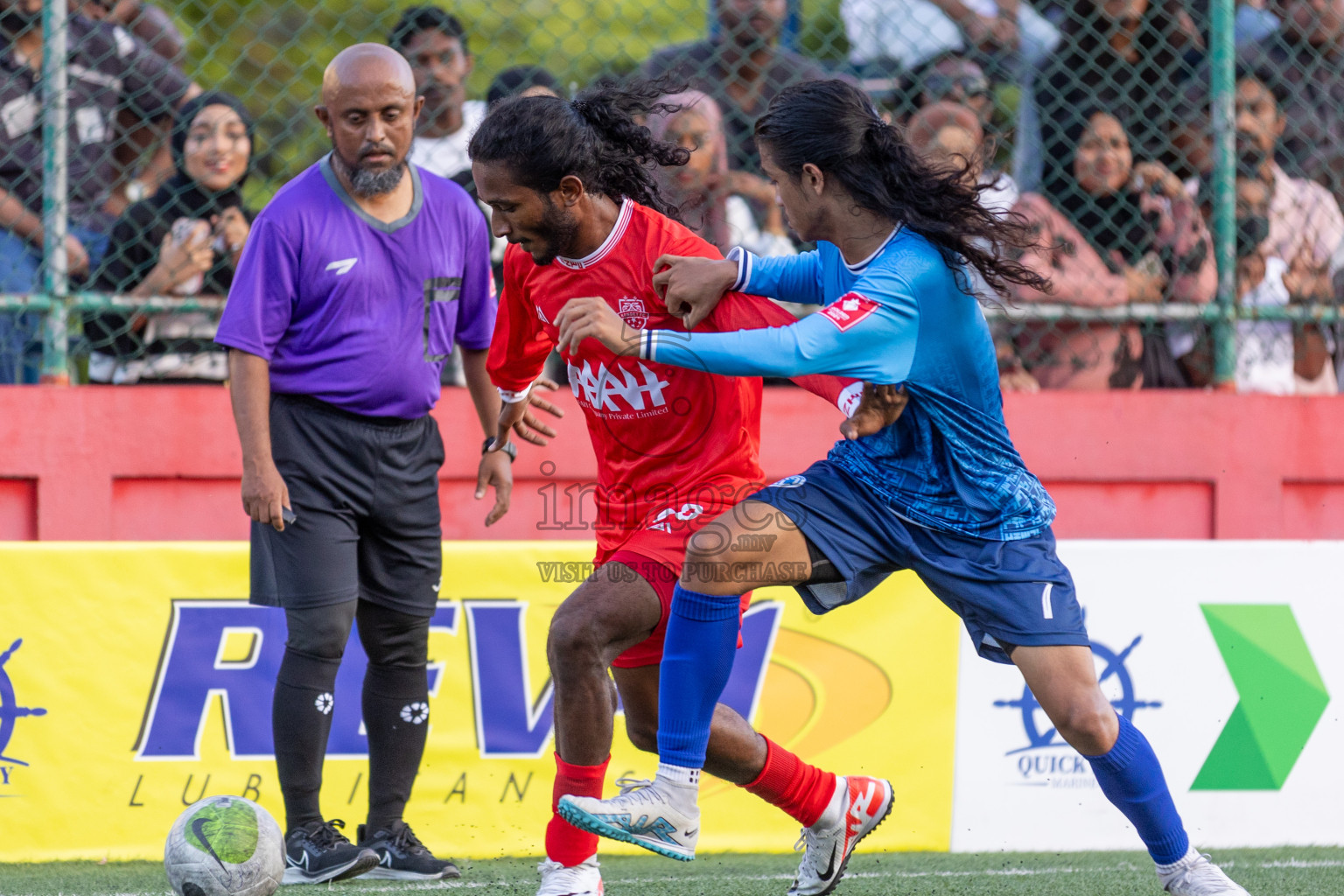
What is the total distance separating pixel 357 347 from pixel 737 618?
141 centimetres

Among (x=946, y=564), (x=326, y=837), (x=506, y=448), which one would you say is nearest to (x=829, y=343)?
(x=946, y=564)

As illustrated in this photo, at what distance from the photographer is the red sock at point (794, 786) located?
356 cm

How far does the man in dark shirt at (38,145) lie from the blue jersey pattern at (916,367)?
2932 millimetres

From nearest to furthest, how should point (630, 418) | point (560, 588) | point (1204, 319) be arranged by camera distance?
point (630, 418)
point (560, 588)
point (1204, 319)

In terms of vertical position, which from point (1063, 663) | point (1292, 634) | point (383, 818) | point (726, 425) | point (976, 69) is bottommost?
point (383, 818)

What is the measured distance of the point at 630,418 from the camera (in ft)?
11.3

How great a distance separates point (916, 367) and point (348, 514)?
1704 mm

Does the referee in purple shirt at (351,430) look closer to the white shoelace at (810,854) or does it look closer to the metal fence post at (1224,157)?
the white shoelace at (810,854)

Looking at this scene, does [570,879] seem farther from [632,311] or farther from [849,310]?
[849,310]

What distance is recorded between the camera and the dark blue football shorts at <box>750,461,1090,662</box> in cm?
308

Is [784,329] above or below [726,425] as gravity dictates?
above

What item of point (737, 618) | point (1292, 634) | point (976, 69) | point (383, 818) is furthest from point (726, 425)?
point (976, 69)

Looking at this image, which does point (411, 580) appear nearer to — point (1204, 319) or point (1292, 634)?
point (1292, 634)

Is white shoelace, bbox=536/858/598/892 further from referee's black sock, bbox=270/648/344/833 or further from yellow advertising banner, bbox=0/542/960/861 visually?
yellow advertising banner, bbox=0/542/960/861
